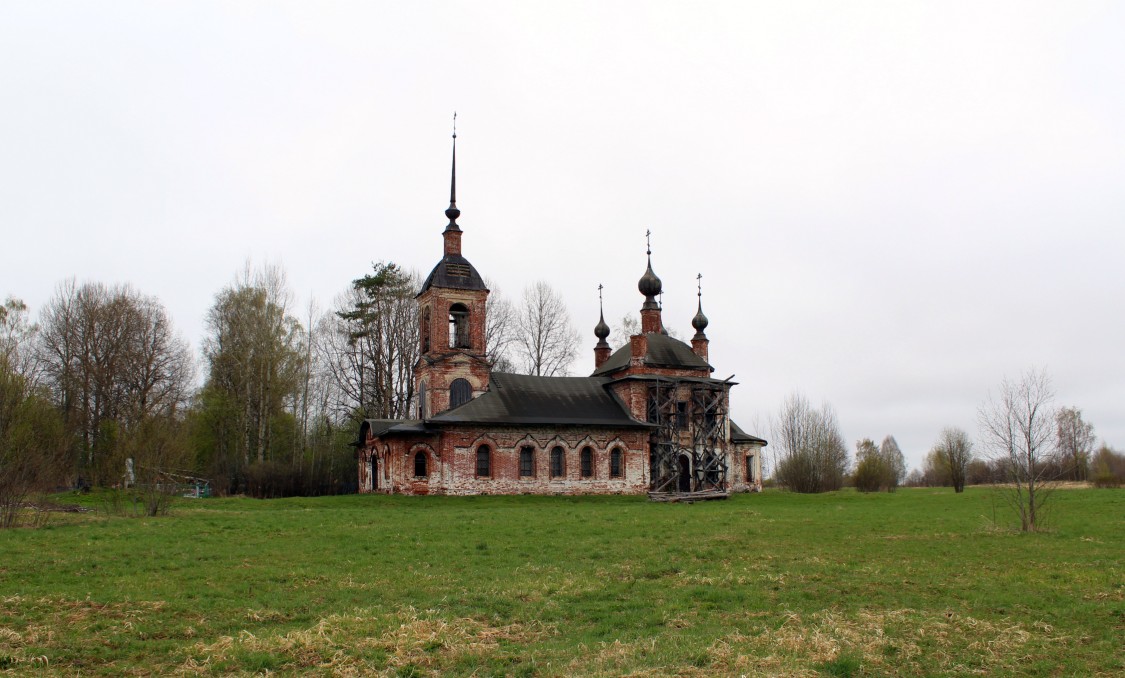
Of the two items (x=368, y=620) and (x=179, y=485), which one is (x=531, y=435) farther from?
(x=368, y=620)

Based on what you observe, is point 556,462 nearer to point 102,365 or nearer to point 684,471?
point 684,471

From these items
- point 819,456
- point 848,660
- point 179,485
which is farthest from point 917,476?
point 848,660

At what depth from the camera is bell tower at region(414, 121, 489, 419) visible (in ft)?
124

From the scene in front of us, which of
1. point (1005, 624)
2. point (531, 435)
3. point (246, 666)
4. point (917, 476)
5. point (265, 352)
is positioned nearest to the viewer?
point (246, 666)

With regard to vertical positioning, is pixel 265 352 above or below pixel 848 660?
above

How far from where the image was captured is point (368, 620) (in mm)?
10086

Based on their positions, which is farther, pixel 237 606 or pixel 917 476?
pixel 917 476

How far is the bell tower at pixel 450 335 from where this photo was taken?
37.9 m

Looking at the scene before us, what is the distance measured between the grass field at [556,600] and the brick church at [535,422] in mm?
15804

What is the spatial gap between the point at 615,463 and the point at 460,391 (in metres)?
7.61

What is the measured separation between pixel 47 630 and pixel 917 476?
9452cm

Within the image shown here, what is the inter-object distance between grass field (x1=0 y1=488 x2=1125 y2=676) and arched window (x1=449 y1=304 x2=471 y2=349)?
19.9m

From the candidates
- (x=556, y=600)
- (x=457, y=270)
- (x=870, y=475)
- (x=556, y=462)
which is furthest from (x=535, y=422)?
(x=556, y=600)

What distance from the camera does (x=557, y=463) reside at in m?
38.0
